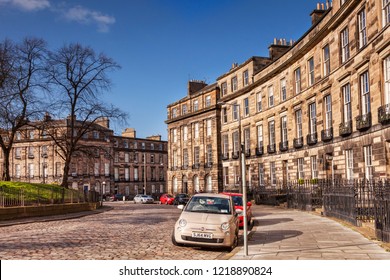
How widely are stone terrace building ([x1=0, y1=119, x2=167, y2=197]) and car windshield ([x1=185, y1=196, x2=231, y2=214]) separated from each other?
6095 cm

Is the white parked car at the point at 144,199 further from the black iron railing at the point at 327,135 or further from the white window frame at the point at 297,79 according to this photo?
the black iron railing at the point at 327,135

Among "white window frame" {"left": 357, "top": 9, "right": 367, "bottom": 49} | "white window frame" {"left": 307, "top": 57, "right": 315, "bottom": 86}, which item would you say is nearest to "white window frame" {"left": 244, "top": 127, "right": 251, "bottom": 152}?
"white window frame" {"left": 307, "top": 57, "right": 315, "bottom": 86}

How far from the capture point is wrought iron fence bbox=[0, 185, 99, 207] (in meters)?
24.7

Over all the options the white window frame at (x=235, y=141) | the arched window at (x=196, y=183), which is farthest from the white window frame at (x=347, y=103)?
the arched window at (x=196, y=183)

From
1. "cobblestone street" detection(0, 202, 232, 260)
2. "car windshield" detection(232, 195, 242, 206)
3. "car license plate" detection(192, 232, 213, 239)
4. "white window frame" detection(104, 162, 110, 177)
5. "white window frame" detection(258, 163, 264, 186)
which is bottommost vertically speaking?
"cobblestone street" detection(0, 202, 232, 260)

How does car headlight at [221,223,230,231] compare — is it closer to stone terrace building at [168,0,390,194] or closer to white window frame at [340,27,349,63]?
stone terrace building at [168,0,390,194]

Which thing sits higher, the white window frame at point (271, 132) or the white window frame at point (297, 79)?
the white window frame at point (297, 79)

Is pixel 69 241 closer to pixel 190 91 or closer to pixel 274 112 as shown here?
pixel 274 112

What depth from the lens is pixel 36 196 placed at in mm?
28016

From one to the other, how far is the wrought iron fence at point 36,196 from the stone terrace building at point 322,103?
1257 centimetres

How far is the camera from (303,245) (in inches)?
492

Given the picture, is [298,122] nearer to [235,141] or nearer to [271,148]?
[271,148]

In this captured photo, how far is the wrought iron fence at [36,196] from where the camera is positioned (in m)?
24.7

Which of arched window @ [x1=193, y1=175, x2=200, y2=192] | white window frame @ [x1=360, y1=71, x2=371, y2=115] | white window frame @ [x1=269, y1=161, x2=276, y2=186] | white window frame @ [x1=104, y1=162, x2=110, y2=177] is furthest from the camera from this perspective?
white window frame @ [x1=104, y1=162, x2=110, y2=177]
